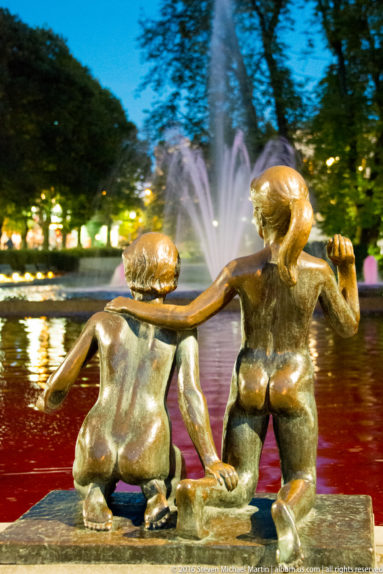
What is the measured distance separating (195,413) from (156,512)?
0.39 m

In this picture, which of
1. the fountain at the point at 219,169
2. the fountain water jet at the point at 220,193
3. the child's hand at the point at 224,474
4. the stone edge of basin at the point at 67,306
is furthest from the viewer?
the fountain at the point at 219,169

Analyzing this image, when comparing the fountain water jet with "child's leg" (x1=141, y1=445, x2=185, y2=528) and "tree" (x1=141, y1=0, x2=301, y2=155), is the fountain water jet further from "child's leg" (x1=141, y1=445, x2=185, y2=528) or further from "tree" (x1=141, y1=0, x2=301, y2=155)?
"child's leg" (x1=141, y1=445, x2=185, y2=528)

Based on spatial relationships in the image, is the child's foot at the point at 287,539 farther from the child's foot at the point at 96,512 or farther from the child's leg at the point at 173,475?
the child's foot at the point at 96,512

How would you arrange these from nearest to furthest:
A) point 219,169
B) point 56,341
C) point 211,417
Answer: point 211,417 → point 56,341 → point 219,169

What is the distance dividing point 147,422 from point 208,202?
96.0ft

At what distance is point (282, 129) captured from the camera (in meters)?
31.4

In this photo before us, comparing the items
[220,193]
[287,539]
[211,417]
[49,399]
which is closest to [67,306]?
[211,417]

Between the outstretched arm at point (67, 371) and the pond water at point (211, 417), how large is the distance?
1.59 metres

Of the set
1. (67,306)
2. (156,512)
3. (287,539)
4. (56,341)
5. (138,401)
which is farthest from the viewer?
(67,306)

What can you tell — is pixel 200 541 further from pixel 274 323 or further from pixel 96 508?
pixel 274 323

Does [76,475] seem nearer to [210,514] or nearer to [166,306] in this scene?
[210,514]

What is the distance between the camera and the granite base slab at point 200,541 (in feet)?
8.69

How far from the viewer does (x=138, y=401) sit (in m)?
3.01

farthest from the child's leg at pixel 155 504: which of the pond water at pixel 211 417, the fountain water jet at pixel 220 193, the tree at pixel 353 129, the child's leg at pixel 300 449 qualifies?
the tree at pixel 353 129
